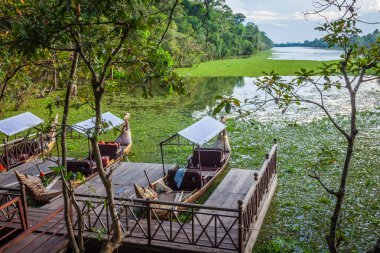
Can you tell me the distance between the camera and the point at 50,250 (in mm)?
6195

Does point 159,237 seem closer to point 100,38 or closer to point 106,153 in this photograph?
point 100,38

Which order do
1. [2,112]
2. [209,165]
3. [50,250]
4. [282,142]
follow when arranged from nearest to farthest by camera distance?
[50,250] < [209,165] < [282,142] < [2,112]

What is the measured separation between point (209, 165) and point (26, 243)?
5.78m

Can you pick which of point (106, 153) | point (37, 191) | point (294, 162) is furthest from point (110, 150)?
point (294, 162)

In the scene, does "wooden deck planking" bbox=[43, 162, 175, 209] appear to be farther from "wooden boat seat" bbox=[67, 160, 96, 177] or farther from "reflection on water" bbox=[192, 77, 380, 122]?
"reflection on water" bbox=[192, 77, 380, 122]

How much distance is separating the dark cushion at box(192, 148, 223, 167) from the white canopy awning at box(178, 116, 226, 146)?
29.7 inches

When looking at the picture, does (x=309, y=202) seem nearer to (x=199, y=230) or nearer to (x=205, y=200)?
(x=205, y=200)

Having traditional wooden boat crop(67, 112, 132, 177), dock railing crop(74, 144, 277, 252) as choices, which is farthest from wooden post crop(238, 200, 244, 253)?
traditional wooden boat crop(67, 112, 132, 177)

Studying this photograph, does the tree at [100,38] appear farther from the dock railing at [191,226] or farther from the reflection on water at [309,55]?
the reflection on water at [309,55]

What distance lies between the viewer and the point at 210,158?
35.9 ft

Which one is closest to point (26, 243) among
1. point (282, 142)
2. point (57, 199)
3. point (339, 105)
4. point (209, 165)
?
point (57, 199)

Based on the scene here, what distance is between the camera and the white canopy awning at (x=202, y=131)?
9.67 metres

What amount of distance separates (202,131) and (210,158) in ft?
3.72

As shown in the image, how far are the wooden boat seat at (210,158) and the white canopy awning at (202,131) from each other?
0.76 metres
